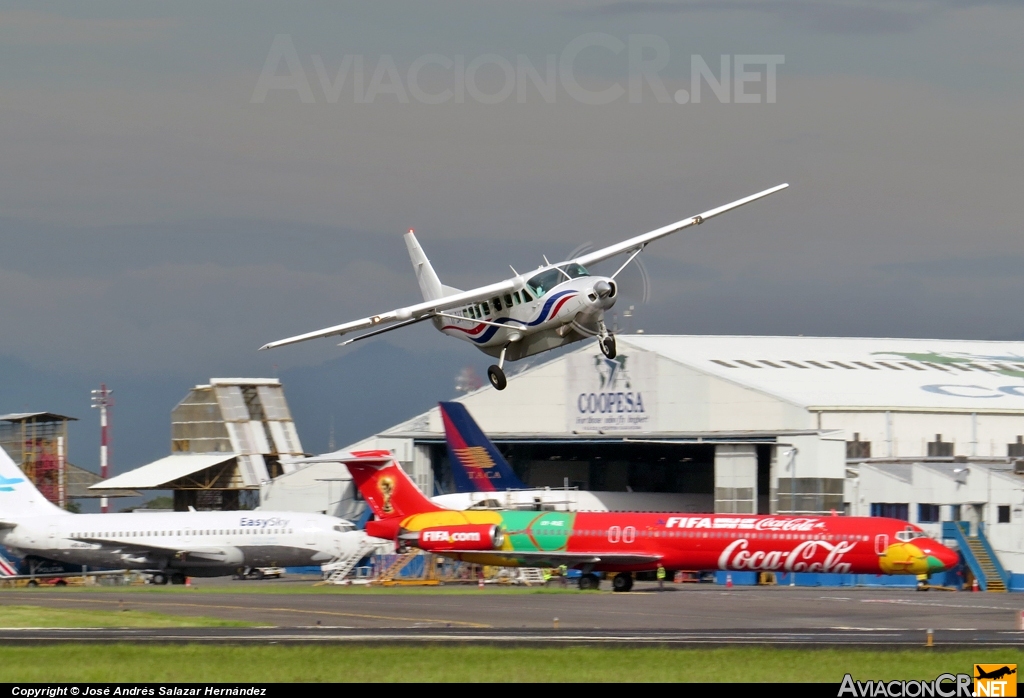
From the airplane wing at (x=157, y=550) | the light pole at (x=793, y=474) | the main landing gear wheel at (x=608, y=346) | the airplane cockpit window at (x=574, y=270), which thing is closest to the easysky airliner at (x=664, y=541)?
the airplane wing at (x=157, y=550)

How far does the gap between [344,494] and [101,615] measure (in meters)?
48.2

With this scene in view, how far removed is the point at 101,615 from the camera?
5194 cm

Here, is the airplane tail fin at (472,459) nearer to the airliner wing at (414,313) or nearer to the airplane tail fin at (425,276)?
the airplane tail fin at (425,276)

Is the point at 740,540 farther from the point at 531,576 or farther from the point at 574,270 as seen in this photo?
the point at 574,270

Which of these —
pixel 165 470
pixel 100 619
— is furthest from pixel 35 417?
pixel 100 619

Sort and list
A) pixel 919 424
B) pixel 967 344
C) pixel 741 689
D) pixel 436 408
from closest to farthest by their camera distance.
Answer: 1. pixel 741 689
2. pixel 919 424
3. pixel 436 408
4. pixel 967 344

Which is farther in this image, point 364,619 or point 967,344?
point 967,344

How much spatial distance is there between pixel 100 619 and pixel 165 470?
64224mm

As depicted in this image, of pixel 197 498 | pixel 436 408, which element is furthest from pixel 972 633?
pixel 197 498

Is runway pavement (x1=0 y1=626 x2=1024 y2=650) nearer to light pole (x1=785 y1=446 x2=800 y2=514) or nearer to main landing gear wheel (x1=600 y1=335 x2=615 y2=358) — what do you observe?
main landing gear wheel (x1=600 y1=335 x2=615 y2=358)

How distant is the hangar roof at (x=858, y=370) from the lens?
297ft

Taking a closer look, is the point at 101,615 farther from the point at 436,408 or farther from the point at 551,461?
the point at 551,461

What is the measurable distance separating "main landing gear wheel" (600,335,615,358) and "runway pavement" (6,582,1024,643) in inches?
635

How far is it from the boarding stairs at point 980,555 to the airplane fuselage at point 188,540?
101 ft
